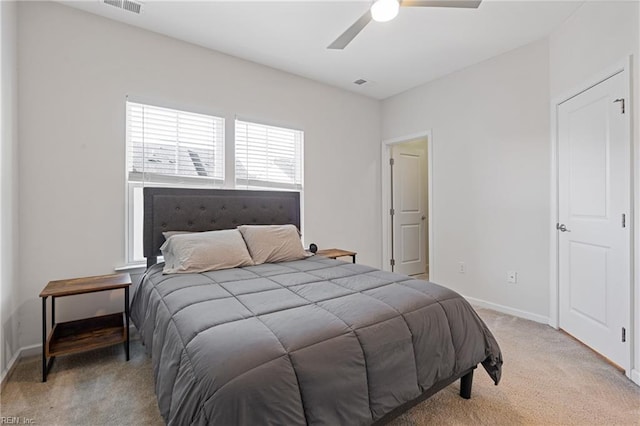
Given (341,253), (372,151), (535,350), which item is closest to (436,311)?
(535,350)

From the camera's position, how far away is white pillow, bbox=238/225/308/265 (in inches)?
108

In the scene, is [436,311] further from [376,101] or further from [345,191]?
[376,101]

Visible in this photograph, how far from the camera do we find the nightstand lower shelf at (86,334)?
6.88 ft

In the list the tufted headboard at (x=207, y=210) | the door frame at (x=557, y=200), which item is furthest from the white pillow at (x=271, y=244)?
the door frame at (x=557, y=200)

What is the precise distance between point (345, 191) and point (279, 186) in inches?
40.5

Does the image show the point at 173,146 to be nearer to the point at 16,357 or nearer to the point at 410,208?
the point at 16,357

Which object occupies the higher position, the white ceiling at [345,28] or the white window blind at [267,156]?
the white ceiling at [345,28]

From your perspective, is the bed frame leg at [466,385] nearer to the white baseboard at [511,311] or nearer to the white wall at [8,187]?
the white baseboard at [511,311]

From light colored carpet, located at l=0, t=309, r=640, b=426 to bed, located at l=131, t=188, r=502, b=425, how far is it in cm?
19

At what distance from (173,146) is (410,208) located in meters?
3.60

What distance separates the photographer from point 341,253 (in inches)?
144

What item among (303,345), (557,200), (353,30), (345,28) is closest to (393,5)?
(353,30)

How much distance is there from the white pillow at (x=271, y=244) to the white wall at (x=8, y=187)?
64.3 inches

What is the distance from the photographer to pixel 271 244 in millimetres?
2820
